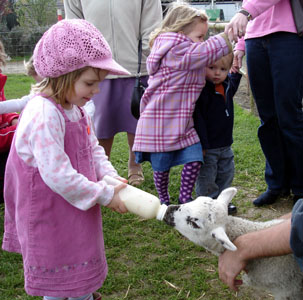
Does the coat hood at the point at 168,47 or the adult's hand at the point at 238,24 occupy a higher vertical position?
the adult's hand at the point at 238,24

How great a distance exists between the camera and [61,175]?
177cm

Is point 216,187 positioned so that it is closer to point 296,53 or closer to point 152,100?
point 152,100

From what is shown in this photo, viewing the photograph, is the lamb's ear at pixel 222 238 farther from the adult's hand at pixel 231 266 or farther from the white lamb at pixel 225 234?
the adult's hand at pixel 231 266

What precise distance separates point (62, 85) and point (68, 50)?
6.8 inches

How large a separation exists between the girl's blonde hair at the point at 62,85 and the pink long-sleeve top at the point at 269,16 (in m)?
1.56

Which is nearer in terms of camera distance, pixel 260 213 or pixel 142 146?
pixel 142 146

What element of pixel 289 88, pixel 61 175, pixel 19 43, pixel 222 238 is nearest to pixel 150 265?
pixel 222 238

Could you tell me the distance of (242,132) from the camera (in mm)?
5910

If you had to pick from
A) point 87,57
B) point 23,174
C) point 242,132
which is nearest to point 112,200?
point 23,174

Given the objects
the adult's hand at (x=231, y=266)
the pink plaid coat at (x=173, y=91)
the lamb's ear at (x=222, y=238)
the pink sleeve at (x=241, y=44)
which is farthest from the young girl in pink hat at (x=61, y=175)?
the pink sleeve at (x=241, y=44)

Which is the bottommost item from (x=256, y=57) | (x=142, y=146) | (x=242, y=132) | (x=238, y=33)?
(x=242, y=132)

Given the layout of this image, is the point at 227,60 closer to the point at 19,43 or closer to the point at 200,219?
the point at 200,219

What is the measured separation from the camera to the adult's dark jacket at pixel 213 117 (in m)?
3.31

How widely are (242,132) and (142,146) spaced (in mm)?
2947
